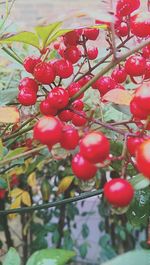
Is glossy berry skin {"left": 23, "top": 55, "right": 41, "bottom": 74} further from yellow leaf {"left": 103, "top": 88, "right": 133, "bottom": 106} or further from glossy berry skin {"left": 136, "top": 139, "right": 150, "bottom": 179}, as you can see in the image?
glossy berry skin {"left": 136, "top": 139, "right": 150, "bottom": 179}

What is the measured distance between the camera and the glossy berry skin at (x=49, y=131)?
1.48 ft

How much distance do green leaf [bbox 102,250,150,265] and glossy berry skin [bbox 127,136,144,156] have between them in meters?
0.11

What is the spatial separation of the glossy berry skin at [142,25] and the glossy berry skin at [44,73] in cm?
14

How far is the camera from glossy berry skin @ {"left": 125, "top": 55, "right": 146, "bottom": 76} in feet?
1.95

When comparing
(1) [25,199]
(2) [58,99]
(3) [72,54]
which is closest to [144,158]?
(2) [58,99]

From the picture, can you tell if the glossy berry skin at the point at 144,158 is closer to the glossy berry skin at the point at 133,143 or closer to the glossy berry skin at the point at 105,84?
the glossy berry skin at the point at 133,143

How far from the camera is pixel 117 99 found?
1.72ft

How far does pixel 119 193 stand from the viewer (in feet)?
1.37

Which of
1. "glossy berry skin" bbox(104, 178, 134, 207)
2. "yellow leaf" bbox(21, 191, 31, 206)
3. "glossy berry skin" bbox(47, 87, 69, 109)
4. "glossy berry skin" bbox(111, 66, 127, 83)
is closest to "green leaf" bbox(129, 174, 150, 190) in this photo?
"glossy berry skin" bbox(104, 178, 134, 207)

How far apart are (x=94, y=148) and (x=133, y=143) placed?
6cm

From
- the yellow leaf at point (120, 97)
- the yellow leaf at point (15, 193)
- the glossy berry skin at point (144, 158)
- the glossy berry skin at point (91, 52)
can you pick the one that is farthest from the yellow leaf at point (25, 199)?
the glossy berry skin at point (144, 158)

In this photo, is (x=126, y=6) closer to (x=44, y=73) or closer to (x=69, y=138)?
(x=44, y=73)

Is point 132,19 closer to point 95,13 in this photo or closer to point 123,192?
point 95,13

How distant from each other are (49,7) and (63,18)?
2834 mm
